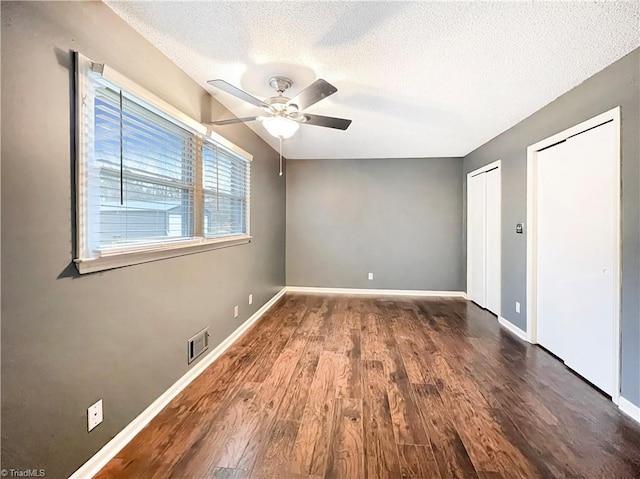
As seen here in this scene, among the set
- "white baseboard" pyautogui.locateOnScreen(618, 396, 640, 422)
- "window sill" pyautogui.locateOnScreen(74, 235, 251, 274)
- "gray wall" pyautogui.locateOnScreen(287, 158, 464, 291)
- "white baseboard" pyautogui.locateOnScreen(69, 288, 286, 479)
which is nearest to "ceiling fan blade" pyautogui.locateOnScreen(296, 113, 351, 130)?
"window sill" pyautogui.locateOnScreen(74, 235, 251, 274)

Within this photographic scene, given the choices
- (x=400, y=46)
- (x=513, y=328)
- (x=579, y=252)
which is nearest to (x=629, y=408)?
(x=579, y=252)

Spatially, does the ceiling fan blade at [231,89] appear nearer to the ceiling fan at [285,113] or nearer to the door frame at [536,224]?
the ceiling fan at [285,113]

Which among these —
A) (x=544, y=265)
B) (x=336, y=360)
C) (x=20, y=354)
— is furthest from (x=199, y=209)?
(x=544, y=265)

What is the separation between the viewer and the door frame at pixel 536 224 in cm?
205

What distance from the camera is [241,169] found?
3383 millimetres

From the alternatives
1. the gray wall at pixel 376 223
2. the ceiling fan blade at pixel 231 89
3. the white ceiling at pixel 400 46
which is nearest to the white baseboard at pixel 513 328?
the gray wall at pixel 376 223

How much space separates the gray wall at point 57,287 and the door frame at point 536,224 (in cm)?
318

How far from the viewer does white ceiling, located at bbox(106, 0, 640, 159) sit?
1591 millimetres

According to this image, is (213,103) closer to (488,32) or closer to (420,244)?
(488,32)

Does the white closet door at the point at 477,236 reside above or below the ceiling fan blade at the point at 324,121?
below

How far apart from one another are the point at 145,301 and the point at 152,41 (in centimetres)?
165

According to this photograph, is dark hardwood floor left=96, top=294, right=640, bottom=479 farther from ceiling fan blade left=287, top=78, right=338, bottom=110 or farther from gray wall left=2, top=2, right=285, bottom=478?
ceiling fan blade left=287, top=78, right=338, bottom=110

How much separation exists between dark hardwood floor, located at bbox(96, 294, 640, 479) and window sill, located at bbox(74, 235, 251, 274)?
40.5 inches

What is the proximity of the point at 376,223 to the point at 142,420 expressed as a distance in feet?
14.2
